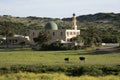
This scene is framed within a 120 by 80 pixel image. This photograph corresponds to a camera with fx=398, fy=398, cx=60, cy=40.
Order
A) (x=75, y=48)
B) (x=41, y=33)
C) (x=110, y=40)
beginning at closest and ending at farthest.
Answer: (x=75, y=48), (x=41, y=33), (x=110, y=40)

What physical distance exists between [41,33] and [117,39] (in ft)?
71.2

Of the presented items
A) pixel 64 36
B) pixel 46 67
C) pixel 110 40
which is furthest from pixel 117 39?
pixel 46 67

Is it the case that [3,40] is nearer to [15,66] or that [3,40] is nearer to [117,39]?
[117,39]

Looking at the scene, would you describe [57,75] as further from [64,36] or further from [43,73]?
[64,36]

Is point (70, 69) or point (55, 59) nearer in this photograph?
point (70, 69)

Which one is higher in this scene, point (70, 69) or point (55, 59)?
point (70, 69)

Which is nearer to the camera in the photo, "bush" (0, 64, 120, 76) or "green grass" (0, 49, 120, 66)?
"bush" (0, 64, 120, 76)

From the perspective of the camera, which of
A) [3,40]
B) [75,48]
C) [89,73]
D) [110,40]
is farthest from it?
[3,40]

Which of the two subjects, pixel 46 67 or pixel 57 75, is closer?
pixel 57 75

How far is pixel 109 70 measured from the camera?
35.2 m

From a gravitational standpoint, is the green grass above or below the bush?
below

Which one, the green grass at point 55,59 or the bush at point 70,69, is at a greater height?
the bush at point 70,69

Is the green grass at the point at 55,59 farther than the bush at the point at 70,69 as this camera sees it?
Yes

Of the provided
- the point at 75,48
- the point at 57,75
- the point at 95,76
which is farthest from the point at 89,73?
the point at 75,48
